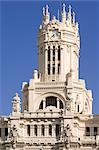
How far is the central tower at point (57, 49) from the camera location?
115938mm

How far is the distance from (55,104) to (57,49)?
10.4m

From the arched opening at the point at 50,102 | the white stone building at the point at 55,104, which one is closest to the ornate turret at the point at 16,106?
the white stone building at the point at 55,104

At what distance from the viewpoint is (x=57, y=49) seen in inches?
4606

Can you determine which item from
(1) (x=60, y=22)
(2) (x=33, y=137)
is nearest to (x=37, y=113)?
(2) (x=33, y=137)

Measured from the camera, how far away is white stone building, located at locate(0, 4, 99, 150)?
106 metres

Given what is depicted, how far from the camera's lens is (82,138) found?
10825 cm

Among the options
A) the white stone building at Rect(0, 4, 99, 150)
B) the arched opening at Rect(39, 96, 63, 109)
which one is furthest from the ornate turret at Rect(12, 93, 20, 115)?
the arched opening at Rect(39, 96, 63, 109)

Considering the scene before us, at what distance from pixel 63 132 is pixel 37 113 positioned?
5.97 metres

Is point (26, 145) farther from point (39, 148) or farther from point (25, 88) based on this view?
point (25, 88)

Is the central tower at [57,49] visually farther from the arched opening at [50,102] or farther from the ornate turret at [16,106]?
the ornate turret at [16,106]

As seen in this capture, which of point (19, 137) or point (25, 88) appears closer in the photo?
point (19, 137)

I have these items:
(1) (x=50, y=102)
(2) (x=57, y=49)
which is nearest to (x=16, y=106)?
(1) (x=50, y=102)

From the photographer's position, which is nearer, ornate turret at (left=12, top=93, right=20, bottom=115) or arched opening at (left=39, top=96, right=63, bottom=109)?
ornate turret at (left=12, top=93, right=20, bottom=115)

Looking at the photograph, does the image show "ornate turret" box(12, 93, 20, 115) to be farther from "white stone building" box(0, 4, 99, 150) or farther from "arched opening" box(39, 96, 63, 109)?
"arched opening" box(39, 96, 63, 109)
